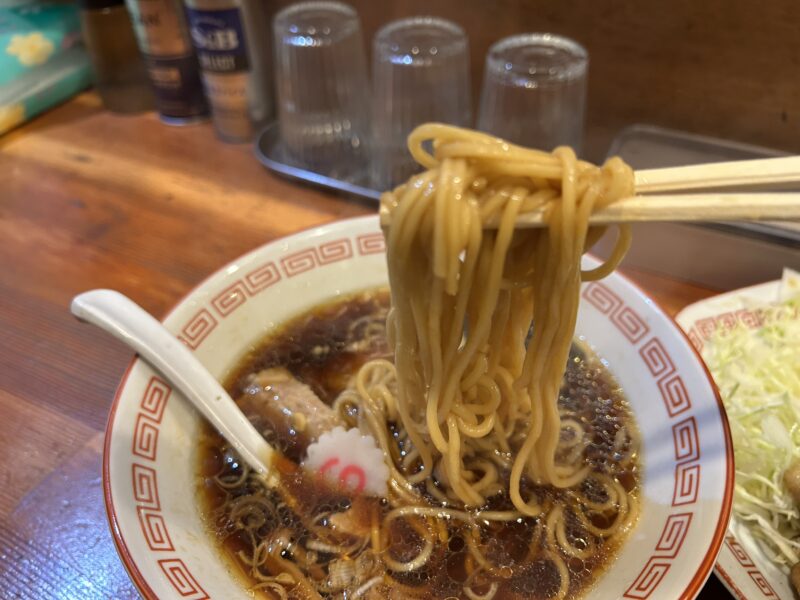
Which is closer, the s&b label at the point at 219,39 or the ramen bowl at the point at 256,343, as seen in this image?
the ramen bowl at the point at 256,343

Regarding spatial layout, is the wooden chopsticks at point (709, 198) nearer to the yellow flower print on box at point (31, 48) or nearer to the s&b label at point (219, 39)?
the s&b label at point (219, 39)

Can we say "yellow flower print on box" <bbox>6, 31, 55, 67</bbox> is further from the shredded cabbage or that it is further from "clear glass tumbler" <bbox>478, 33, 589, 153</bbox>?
the shredded cabbage

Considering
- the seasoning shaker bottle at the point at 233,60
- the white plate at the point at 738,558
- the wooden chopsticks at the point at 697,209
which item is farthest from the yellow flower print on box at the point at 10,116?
the white plate at the point at 738,558

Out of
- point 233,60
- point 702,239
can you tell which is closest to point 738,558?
point 702,239

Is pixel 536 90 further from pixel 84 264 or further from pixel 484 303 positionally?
pixel 84 264

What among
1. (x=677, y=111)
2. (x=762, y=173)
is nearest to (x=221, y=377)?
(x=762, y=173)
